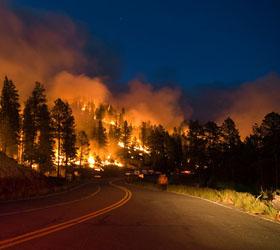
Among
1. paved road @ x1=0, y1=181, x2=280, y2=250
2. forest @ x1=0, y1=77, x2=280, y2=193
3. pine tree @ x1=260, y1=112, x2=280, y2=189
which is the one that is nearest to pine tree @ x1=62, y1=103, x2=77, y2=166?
forest @ x1=0, y1=77, x2=280, y2=193

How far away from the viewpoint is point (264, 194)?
2489 centimetres

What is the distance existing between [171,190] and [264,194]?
62.0 feet

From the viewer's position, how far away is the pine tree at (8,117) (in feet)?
252

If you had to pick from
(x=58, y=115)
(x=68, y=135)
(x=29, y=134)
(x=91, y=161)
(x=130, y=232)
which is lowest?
(x=130, y=232)

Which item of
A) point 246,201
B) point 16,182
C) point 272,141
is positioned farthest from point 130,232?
point 272,141

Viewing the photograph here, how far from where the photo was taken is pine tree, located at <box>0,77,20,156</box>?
76.7 meters

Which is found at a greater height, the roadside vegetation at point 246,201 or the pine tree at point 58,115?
the pine tree at point 58,115

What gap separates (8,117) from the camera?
77.4 metres

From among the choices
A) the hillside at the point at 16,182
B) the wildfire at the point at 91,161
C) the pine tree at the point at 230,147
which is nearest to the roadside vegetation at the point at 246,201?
the hillside at the point at 16,182

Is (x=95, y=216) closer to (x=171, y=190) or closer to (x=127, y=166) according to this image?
(x=171, y=190)

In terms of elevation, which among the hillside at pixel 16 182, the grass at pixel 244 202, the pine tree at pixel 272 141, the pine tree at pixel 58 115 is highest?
the pine tree at pixel 58 115

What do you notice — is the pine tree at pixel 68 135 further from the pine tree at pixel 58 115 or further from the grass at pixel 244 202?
the grass at pixel 244 202

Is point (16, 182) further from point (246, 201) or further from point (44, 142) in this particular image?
point (44, 142)

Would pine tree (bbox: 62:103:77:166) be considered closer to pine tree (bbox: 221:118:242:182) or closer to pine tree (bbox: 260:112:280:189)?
pine tree (bbox: 221:118:242:182)
